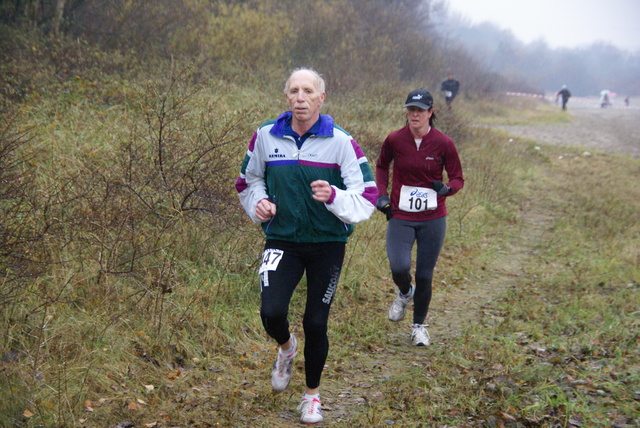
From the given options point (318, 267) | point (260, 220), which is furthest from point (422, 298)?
point (260, 220)

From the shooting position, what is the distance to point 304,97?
382cm

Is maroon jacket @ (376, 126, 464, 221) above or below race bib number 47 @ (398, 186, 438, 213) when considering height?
above

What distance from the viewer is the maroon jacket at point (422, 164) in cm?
560

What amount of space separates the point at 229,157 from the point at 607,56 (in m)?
201

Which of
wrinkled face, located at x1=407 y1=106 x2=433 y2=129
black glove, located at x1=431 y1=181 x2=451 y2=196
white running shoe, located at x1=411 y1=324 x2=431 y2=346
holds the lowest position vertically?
white running shoe, located at x1=411 y1=324 x2=431 y2=346

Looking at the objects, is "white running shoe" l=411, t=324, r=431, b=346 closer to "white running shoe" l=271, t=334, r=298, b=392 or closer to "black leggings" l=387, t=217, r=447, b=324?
"black leggings" l=387, t=217, r=447, b=324

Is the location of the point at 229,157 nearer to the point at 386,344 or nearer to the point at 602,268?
the point at 386,344

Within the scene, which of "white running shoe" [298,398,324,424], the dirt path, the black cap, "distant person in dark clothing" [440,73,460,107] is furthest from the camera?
→ "distant person in dark clothing" [440,73,460,107]

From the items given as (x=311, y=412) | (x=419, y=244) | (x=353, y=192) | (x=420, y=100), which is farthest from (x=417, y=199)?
(x=311, y=412)

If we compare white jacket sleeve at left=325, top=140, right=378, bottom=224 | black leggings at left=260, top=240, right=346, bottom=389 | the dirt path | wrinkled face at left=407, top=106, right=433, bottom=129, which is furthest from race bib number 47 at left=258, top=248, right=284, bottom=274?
the dirt path

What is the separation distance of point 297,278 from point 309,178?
67 centimetres

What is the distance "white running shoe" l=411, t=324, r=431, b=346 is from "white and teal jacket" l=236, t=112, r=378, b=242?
7.68 ft

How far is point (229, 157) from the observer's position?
7586mm

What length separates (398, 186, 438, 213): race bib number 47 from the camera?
5.54 metres
